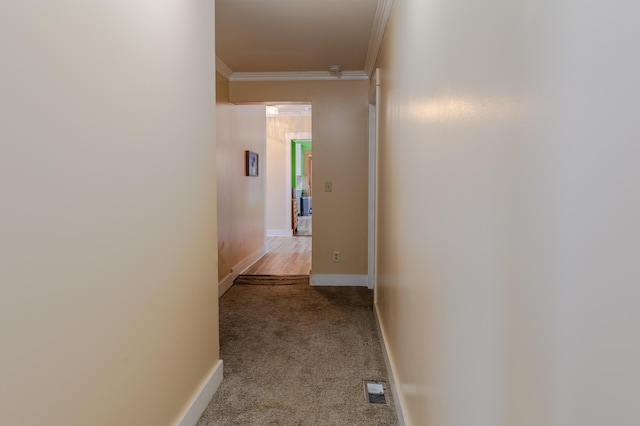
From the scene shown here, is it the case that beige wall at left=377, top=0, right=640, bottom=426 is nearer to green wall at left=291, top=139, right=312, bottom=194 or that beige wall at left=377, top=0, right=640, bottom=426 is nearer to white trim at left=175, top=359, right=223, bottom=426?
white trim at left=175, top=359, right=223, bottom=426

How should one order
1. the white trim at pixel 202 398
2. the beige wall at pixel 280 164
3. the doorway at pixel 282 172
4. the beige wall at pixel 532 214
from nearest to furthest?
the beige wall at pixel 532 214 → the white trim at pixel 202 398 → the doorway at pixel 282 172 → the beige wall at pixel 280 164

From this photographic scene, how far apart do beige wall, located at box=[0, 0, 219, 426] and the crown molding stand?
3.86 ft

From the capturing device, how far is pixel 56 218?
3.48 ft

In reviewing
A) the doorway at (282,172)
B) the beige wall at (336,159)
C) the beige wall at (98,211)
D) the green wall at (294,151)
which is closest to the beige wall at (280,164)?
the doorway at (282,172)

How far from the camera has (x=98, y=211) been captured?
1235 mm

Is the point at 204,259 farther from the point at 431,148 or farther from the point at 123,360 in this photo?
the point at 431,148

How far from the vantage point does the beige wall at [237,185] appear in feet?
14.0

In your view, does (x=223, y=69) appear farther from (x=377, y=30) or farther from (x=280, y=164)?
(x=280, y=164)

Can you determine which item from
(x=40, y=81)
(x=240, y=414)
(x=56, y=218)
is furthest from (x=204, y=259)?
(x=40, y=81)

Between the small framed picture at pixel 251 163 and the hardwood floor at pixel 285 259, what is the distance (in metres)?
1.26

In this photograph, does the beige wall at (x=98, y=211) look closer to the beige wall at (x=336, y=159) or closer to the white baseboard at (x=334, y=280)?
the beige wall at (x=336, y=159)

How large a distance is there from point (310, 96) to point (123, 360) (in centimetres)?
362

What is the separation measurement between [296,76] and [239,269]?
2.35 meters

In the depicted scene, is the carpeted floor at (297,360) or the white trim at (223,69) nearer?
the carpeted floor at (297,360)
